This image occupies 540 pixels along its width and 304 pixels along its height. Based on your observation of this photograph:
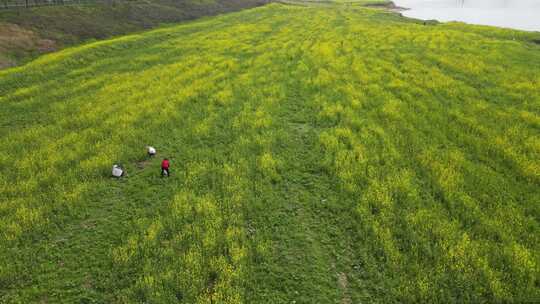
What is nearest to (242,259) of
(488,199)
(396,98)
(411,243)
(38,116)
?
(411,243)

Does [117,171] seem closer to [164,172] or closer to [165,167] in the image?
[164,172]

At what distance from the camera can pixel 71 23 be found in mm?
35219

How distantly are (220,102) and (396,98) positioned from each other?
414 inches

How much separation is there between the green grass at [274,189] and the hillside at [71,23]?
384 inches

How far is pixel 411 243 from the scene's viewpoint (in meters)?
7.53

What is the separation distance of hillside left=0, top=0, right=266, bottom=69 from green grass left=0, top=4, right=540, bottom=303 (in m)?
9.75

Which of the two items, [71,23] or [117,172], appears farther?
[71,23]

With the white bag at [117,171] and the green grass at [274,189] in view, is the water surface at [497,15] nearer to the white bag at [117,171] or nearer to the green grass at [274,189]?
the green grass at [274,189]

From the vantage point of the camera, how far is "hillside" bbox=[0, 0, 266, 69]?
27031 millimetres

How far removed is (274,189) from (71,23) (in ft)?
130

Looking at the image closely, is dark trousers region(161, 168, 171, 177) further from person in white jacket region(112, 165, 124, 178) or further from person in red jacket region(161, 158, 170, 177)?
person in white jacket region(112, 165, 124, 178)

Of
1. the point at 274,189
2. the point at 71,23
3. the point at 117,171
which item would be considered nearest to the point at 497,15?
the point at 274,189

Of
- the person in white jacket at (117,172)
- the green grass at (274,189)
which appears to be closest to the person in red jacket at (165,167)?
the green grass at (274,189)

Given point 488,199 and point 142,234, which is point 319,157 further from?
point 142,234
